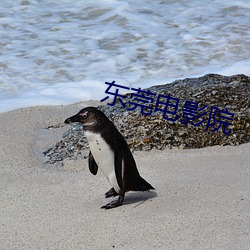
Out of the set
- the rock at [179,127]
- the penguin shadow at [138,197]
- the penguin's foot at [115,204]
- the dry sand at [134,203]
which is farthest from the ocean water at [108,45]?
the penguin's foot at [115,204]

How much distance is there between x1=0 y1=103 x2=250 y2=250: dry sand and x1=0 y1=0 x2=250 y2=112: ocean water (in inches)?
75.7

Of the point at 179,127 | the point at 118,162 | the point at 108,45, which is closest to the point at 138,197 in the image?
the point at 118,162

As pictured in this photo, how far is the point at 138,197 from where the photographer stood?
3920 millimetres

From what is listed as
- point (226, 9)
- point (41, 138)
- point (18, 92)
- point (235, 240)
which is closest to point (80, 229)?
point (235, 240)

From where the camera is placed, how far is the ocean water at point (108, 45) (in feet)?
23.8

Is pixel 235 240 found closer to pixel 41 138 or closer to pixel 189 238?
pixel 189 238

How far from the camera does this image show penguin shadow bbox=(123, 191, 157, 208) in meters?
3.81

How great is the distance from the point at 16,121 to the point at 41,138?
0.47 m

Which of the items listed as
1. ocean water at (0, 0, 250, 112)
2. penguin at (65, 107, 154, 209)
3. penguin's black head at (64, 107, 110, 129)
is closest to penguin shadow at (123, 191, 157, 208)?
penguin at (65, 107, 154, 209)

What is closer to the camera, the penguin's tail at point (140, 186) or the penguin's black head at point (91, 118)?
the penguin's black head at point (91, 118)

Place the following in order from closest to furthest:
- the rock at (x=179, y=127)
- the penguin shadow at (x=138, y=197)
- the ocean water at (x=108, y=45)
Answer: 1. the penguin shadow at (x=138, y=197)
2. the rock at (x=179, y=127)
3. the ocean water at (x=108, y=45)

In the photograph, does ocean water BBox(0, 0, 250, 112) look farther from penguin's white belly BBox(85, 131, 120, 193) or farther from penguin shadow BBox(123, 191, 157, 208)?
penguin's white belly BBox(85, 131, 120, 193)

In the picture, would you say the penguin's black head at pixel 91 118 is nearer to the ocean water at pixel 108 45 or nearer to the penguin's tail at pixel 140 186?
the penguin's tail at pixel 140 186

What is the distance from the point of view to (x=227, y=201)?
12.2ft
